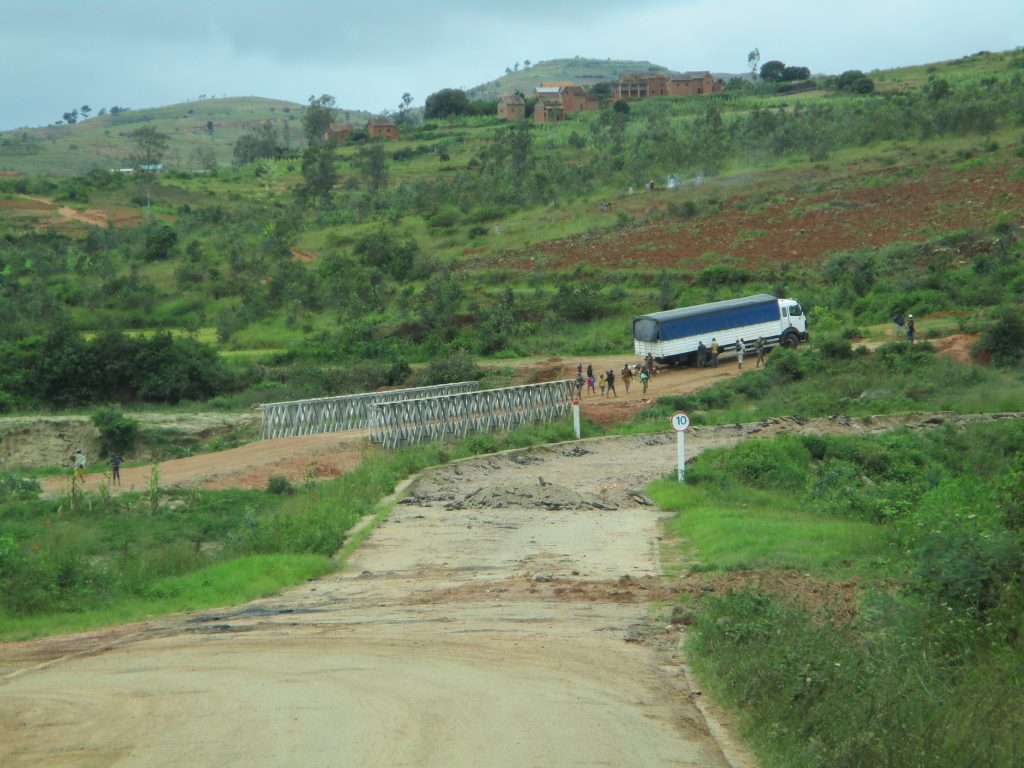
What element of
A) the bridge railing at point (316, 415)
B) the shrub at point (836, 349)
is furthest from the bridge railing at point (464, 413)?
the shrub at point (836, 349)

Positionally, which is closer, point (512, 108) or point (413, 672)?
point (413, 672)

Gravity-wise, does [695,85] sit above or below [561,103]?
above

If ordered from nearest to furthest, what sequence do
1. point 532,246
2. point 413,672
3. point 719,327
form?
point 413,672 < point 719,327 < point 532,246

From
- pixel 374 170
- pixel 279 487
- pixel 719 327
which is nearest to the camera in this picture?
pixel 279 487

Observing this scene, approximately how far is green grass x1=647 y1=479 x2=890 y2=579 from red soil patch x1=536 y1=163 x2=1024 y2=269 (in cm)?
3384

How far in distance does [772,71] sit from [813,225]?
113128mm

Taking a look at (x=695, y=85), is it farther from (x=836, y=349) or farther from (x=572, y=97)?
(x=836, y=349)

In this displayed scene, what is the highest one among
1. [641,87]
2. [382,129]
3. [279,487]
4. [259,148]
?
[641,87]

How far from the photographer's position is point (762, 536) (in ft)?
60.2

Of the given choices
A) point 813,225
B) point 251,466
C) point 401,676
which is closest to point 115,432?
point 251,466

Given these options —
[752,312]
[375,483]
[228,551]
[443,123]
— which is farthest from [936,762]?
[443,123]

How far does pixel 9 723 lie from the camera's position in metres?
10.4

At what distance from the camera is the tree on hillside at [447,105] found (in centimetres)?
15238

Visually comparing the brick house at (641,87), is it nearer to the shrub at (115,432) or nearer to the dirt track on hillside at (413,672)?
the shrub at (115,432)
